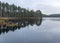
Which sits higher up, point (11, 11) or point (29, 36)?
point (11, 11)

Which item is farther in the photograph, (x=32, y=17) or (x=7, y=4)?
(x=32, y=17)

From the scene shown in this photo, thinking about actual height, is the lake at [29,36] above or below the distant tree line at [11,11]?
below

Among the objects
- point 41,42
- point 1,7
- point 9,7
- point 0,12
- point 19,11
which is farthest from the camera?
point 19,11

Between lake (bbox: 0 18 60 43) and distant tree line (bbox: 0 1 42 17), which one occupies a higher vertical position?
distant tree line (bbox: 0 1 42 17)

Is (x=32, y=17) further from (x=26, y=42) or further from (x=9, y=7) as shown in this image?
(x=26, y=42)

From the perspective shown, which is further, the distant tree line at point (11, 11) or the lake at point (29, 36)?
the distant tree line at point (11, 11)

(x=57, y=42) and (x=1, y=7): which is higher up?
(x=1, y=7)

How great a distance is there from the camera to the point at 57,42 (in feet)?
67.7

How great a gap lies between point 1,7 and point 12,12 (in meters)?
7.96

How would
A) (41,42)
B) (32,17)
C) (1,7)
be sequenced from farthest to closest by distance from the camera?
(32,17), (1,7), (41,42)

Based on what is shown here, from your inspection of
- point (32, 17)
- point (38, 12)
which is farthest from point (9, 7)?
point (38, 12)

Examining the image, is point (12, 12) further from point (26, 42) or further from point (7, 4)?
point (26, 42)

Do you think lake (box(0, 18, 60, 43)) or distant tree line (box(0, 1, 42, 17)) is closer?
lake (box(0, 18, 60, 43))

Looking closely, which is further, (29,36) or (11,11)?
(11,11)
